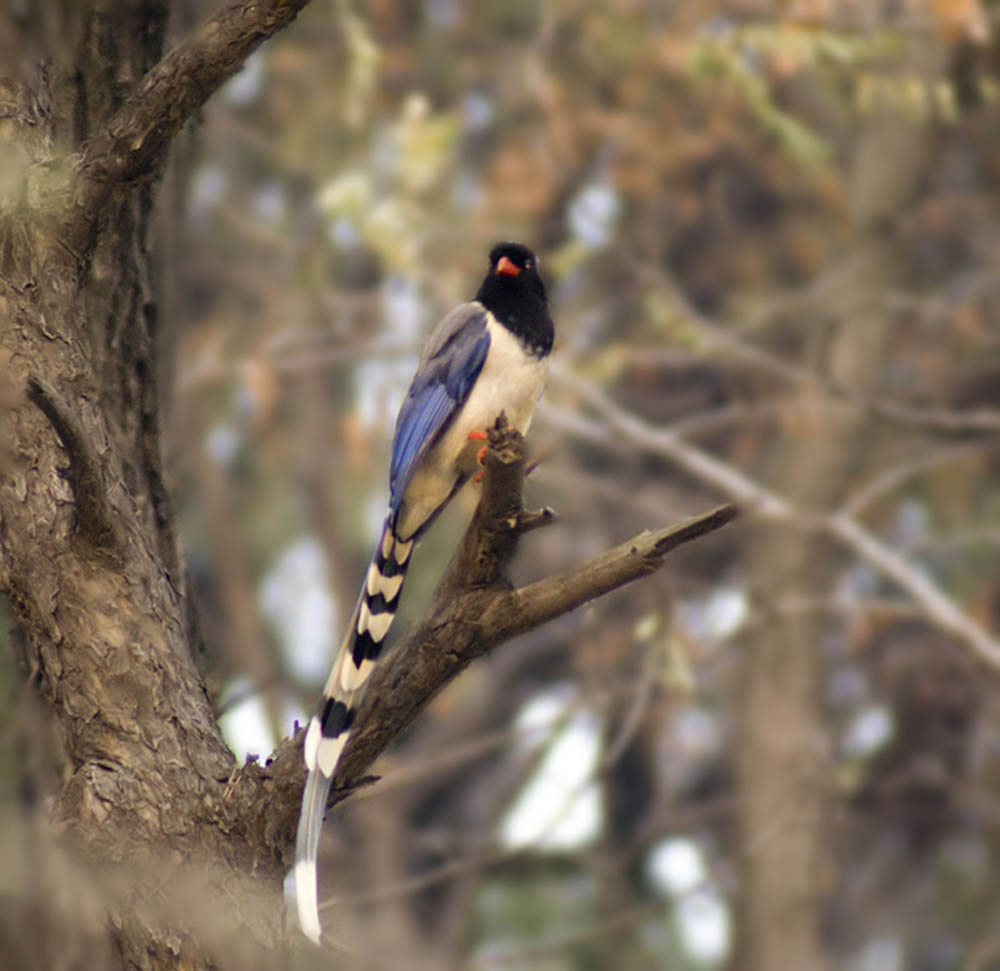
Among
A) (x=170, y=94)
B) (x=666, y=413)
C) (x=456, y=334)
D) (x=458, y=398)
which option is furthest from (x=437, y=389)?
(x=666, y=413)

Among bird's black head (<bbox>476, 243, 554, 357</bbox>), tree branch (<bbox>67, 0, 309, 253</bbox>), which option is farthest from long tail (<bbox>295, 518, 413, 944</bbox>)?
bird's black head (<bbox>476, 243, 554, 357</bbox>)

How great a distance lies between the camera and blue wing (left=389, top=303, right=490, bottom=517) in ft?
13.6

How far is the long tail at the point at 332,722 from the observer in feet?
9.37

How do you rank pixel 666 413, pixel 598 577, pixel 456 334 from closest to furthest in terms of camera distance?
pixel 598 577 < pixel 456 334 < pixel 666 413

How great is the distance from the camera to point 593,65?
992cm

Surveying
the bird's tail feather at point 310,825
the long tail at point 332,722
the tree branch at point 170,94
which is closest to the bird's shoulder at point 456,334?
the long tail at point 332,722

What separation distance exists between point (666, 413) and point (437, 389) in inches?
273

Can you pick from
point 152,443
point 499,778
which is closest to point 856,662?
point 499,778

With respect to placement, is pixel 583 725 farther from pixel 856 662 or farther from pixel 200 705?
pixel 200 705

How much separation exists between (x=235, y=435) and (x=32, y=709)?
944cm

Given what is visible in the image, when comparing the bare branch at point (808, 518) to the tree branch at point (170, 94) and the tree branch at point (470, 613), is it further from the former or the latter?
the tree branch at point (170, 94)

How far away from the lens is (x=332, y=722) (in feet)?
9.77

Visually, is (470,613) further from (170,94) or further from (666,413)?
(666,413)

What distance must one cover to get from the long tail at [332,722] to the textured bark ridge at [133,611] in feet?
0.16
